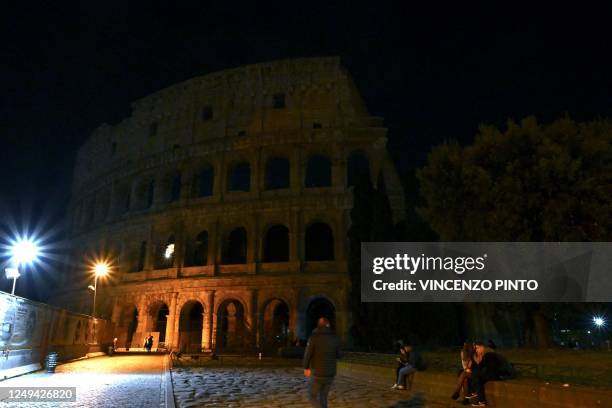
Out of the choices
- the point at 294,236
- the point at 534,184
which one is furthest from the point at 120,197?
the point at 534,184

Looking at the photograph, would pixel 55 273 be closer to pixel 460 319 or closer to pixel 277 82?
pixel 277 82

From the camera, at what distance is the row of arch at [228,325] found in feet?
88.1

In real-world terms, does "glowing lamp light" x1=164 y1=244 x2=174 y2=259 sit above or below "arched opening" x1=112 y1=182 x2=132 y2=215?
below

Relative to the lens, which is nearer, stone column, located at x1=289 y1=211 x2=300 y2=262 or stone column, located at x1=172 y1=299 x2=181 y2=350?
stone column, located at x1=289 y1=211 x2=300 y2=262

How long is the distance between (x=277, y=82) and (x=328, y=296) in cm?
1471

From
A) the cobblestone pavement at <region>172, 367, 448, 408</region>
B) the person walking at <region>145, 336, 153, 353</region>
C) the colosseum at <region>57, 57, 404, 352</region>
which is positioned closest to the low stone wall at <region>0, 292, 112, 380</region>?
the cobblestone pavement at <region>172, 367, 448, 408</region>

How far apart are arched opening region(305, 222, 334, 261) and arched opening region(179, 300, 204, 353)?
8290 millimetres

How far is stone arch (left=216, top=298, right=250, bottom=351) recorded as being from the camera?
2691 cm

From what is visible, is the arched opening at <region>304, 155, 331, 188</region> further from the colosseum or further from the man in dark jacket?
the man in dark jacket

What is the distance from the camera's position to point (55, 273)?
41062mm

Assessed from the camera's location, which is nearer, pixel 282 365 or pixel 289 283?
pixel 282 365

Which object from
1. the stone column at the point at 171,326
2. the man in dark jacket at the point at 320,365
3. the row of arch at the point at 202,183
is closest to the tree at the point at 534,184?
the man in dark jacket at the point at 320,365

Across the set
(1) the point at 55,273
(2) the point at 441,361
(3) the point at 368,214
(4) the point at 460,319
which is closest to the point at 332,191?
(3) the point at 368,214

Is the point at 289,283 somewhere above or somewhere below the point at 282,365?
above
